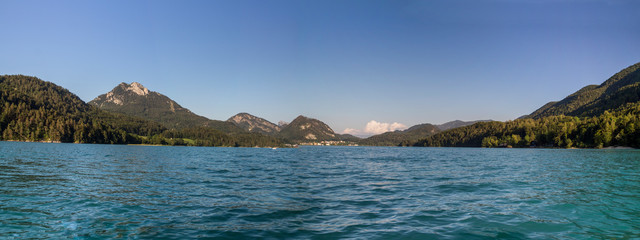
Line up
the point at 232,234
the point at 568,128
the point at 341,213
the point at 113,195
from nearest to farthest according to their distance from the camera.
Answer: the point at 232,234
the point at 341,213
the point at 113,195
the point at 568,128

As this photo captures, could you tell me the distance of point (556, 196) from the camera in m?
21.7

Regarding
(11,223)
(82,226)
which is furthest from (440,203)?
(11,223)

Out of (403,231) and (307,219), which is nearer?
(403,231)

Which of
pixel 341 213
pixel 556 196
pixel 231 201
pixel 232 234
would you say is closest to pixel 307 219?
pixel 341 213

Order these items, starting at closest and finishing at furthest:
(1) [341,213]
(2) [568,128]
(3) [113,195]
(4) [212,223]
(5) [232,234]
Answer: (5) [232,234] < (4) [212,223] < (1) [341,213] < (3) [113,195] < (2) [568,128]

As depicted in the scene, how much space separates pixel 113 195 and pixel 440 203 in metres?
22.3

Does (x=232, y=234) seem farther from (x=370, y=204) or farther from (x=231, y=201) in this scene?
(x=370, y=204)

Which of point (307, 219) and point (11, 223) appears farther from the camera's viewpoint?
point (307, 219)

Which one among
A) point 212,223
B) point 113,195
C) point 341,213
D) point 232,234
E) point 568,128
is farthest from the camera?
point 568,128

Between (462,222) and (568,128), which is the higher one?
(568,128)

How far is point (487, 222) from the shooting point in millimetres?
14766

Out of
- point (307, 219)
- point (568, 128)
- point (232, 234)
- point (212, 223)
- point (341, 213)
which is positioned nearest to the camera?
point (232, 234)

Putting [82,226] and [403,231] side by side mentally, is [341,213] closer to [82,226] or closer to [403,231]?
[403,231]

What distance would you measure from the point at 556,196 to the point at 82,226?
93.5ft
